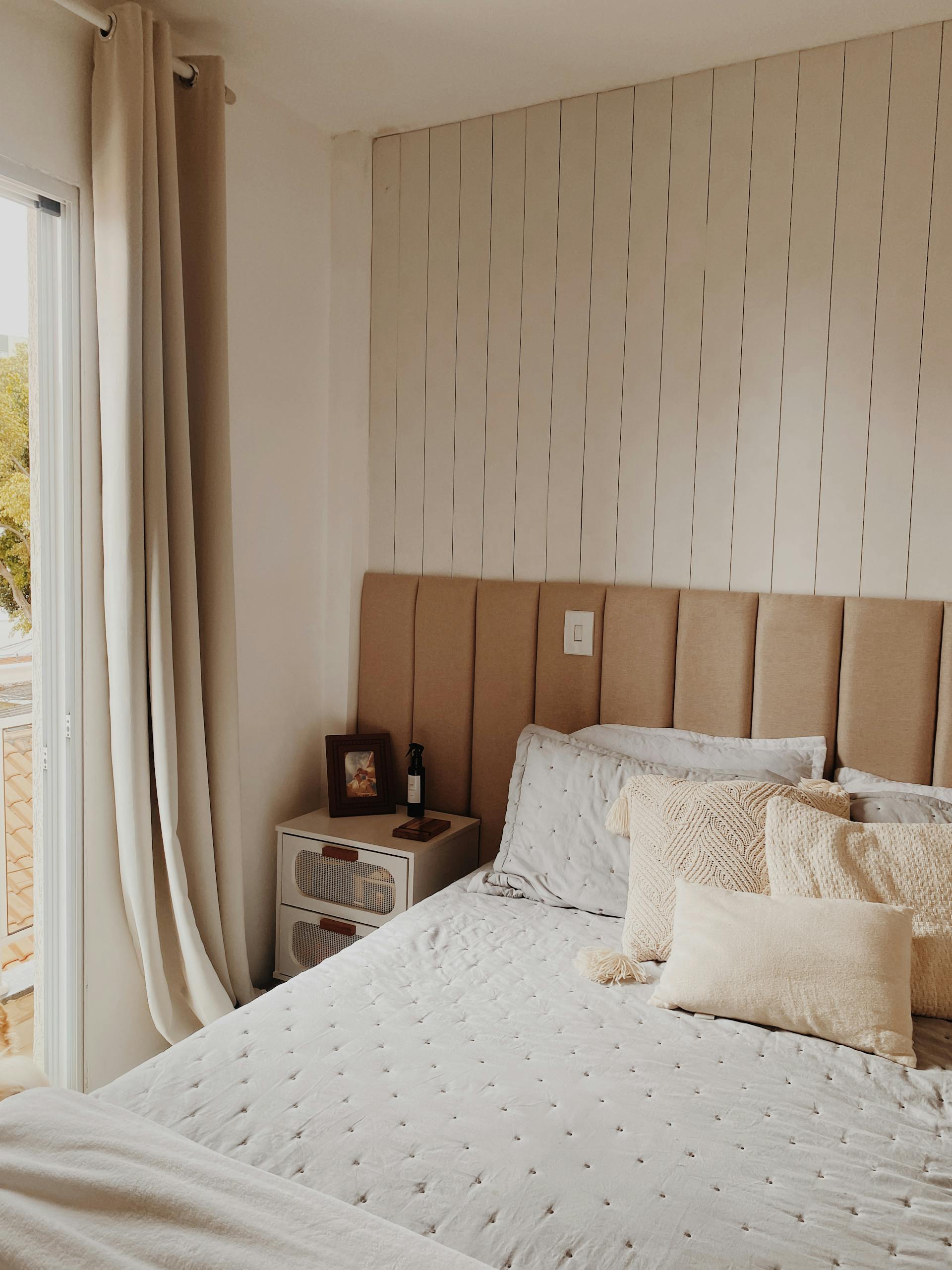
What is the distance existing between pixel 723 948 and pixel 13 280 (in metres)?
2.05

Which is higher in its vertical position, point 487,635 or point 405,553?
point 405,553

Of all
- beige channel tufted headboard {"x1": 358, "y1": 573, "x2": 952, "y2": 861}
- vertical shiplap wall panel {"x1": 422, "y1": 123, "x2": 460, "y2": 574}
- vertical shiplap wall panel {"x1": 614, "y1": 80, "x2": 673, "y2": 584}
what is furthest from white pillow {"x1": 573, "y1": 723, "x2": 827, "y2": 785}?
vertical shiplap wall panel {"x1": 422, "y1": 123, "x2": 460, "y2": 574}

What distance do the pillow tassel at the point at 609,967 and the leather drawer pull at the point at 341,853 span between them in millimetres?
836

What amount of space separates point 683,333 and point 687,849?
4.47 ft

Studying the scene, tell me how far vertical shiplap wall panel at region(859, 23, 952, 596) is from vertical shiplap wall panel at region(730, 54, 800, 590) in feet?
0.74

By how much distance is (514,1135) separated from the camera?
1306mm

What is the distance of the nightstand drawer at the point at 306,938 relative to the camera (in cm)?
253

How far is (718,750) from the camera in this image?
2240mm

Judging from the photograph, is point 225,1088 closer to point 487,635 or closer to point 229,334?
point 487,635

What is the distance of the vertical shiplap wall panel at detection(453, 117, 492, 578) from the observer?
264cm

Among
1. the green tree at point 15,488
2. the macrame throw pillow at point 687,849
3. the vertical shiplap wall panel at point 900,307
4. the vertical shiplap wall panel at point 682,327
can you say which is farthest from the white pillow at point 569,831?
the green tree at point 15,488

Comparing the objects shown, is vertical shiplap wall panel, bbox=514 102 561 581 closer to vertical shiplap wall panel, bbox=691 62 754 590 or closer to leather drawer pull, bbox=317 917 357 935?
vertical shiplap wall panel, bbox=691 62 754 590

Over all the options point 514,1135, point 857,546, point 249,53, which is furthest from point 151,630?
point 857,546

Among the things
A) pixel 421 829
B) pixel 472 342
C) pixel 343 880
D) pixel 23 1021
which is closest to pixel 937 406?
pixel 472 342
